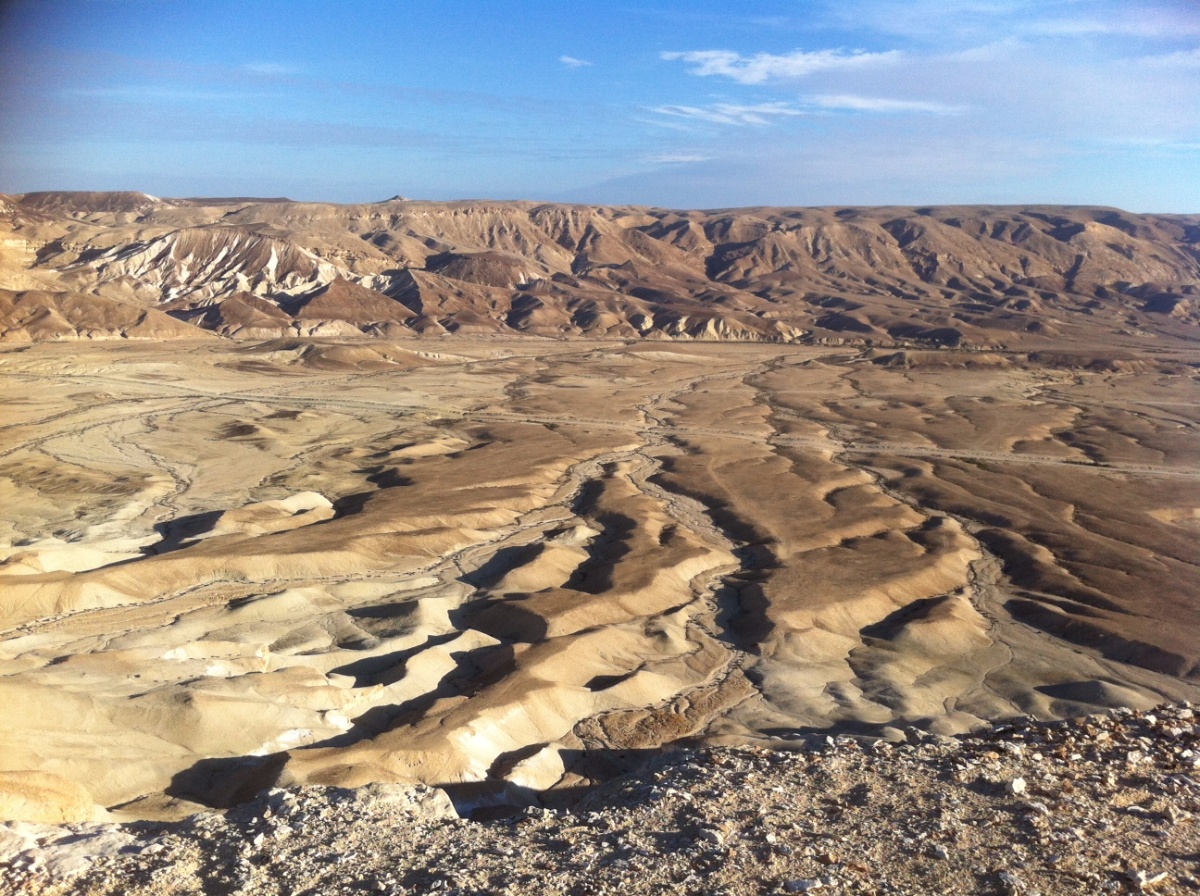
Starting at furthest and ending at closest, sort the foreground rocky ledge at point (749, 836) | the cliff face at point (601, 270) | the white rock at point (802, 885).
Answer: the cliff face at point (601, 270), the foreground rocky ledge at point (749, 836), the white rock at point (802, 885)

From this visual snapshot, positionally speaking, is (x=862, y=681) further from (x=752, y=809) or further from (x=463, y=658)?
(x=752, y=809)

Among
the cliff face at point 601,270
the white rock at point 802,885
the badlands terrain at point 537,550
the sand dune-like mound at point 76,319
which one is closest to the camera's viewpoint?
the white rock at point 802,885

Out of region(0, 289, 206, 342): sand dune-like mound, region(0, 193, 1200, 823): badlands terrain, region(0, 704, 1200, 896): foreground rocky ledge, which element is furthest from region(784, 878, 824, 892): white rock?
region(0, 289, 206, 342): sand dune-like mound

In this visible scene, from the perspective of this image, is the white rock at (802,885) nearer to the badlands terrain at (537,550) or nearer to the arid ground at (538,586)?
the badlands terrain at (537,550)

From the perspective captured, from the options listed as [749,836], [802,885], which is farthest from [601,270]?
[802,885]

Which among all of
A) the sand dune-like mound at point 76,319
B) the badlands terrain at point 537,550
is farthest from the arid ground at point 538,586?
the sand dune-like mound at point 76,319

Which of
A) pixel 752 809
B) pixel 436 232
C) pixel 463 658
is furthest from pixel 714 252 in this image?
pixel 752 809

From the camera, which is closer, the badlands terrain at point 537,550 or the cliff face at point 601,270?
the badlands terrain at point 537,550
